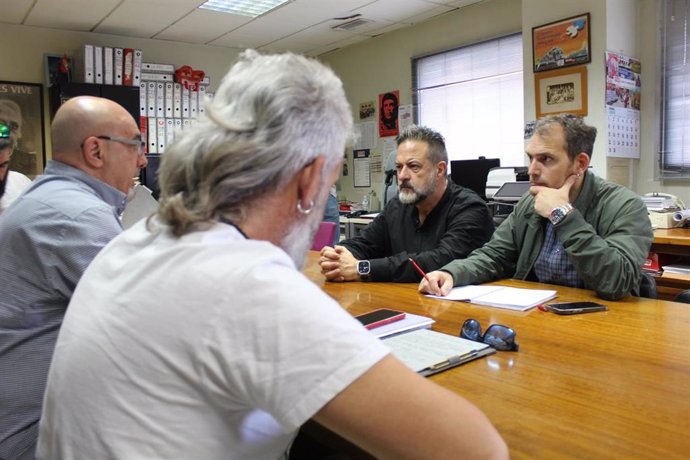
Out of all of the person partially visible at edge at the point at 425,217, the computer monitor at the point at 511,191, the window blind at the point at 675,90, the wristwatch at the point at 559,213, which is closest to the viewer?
the wristwatch at the point at 559,213

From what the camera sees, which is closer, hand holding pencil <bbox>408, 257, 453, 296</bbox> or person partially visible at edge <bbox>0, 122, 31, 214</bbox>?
hand holding pencil <bbox>408, 257, 453, 296</bbox>

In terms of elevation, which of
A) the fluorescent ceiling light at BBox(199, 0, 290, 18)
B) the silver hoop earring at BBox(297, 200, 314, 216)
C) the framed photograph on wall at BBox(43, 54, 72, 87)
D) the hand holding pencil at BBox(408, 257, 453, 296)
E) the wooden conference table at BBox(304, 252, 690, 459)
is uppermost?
the fluorescent ceiling light at BBox(199, 0, 290, 18)

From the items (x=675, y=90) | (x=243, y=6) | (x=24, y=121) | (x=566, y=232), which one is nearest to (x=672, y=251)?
(x=675, y=90)

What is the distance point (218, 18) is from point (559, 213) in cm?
385

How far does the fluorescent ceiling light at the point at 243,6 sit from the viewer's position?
4355 millimetres

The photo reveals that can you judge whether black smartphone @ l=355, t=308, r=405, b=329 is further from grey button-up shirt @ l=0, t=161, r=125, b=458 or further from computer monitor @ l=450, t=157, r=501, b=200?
computer monitor @ l=450, t=157, r=501, b=200

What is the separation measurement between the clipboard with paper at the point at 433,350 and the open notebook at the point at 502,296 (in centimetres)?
35

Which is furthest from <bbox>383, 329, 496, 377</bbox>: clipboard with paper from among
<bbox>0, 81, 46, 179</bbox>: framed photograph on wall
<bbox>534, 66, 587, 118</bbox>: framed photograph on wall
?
<bbox>0, 81, 46, 179</bbox>: framed photograph on wall

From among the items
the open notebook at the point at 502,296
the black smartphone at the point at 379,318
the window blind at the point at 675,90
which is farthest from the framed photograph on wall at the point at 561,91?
the black smartphone at the point at 379,318

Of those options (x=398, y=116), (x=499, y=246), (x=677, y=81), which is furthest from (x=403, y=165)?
(x=398, y=116)

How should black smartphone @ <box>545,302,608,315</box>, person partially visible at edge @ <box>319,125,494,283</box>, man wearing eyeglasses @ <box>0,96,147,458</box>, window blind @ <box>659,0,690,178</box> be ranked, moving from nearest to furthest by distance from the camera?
man wearing eyeglasses @ <box>0,96,147,458</box>, black smartphone @ <box>545,302,608,315</box>, person partially visible at edge @ <box>319,125,494,283</box>, window blind @ <box>659,0,690,178</box>

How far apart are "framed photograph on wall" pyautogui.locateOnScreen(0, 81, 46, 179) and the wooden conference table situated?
444 cm

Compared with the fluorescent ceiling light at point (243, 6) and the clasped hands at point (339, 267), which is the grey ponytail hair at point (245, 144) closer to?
the clasped hands at point (339, 267)

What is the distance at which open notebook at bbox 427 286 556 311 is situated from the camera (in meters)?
1.58
